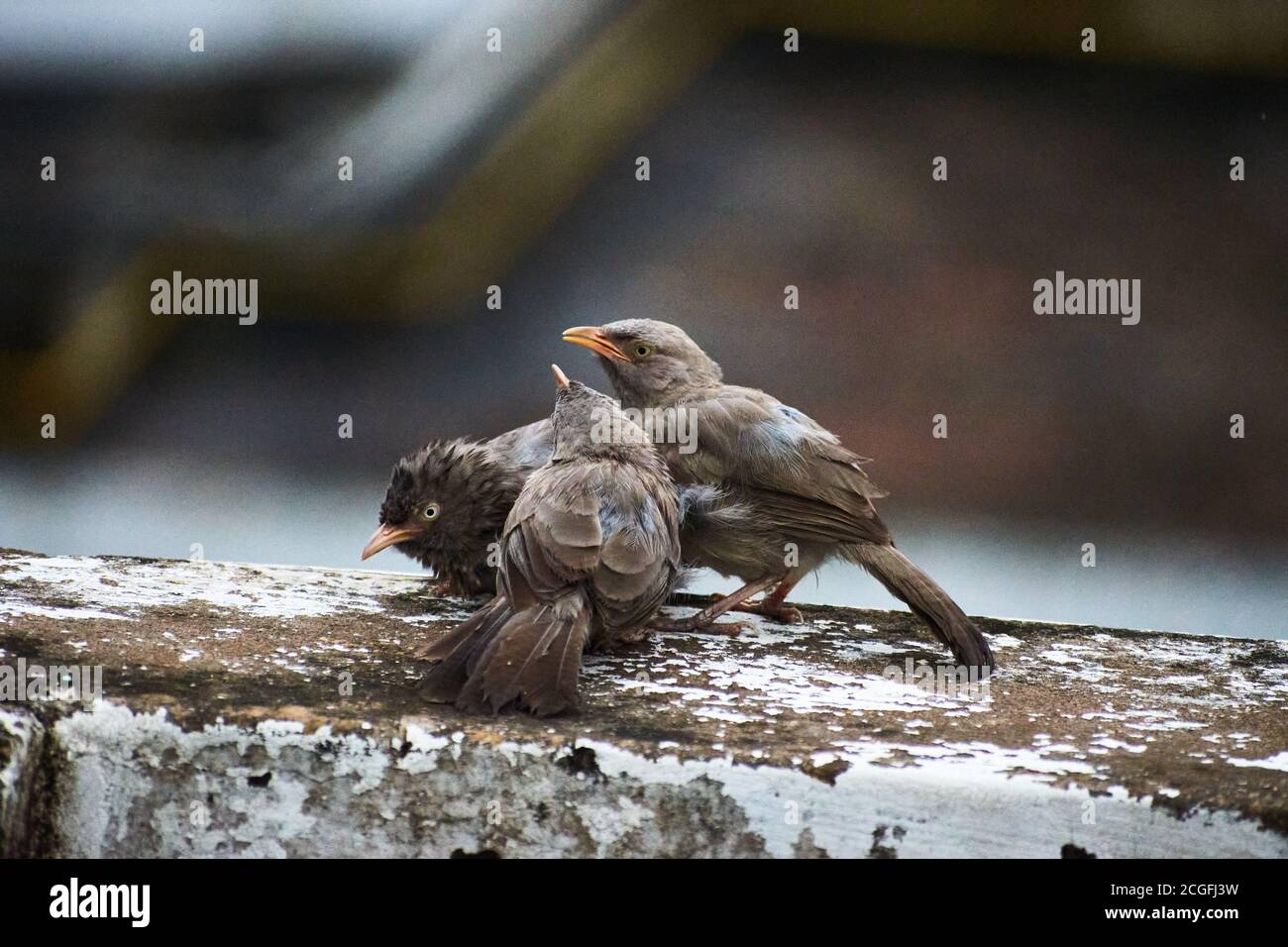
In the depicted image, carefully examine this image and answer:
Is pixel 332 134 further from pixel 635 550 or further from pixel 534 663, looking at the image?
pixel 534 663

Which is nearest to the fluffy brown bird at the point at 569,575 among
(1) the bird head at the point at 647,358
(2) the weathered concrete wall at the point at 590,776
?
(2) the weathered concrete wall at the point at 590,776

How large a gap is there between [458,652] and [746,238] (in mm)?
3309

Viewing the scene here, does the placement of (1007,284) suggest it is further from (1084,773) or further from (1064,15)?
(1084,773)

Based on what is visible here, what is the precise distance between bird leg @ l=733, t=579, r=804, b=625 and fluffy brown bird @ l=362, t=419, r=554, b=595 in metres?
0.75

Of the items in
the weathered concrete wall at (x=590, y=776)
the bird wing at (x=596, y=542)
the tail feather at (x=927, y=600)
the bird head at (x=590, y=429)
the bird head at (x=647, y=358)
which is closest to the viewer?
the weathered concrete wall at (x=590, y=776)

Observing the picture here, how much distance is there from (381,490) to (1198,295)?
355cm

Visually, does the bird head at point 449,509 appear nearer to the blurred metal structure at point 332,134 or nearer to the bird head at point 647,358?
the bird head at point 647,358

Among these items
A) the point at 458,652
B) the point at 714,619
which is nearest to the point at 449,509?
the point at 714,619

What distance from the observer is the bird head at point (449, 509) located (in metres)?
4.02

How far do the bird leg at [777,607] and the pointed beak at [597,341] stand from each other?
102 centimetres

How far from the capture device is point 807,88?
18.6 ft

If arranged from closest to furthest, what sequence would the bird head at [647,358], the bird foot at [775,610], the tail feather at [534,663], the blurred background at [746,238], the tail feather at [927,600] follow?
the tail feather at [534,663], the tail feather at [927,600], the bird foot at [775,610], the bird head at [647,358], the blurred background at [746,238]

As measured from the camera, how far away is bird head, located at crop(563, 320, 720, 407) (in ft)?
15.3
